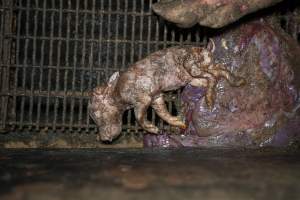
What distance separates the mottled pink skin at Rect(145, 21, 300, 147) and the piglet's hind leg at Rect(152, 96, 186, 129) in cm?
13

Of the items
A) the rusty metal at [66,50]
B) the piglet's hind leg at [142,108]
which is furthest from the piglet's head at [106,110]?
the rusty metal at [66,50]

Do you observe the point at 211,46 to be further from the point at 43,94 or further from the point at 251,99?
the point at 43,94

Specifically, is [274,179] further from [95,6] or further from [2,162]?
[95,6]

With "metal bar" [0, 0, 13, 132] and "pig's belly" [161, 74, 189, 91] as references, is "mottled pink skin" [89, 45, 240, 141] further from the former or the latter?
"metal bar" [0, 0, 13, 132]

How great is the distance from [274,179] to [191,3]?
5.37 ft

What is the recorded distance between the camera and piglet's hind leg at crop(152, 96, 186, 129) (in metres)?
3.73

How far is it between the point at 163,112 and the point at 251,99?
852mm

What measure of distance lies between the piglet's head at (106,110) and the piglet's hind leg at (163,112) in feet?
1.18

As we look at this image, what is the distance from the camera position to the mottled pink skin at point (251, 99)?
3748mm

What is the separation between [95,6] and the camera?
4.51 m

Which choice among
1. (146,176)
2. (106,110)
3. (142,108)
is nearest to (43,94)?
(106,110)

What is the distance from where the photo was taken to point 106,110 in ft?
12.3

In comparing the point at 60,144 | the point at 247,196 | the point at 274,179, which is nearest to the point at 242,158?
the point at 274,179

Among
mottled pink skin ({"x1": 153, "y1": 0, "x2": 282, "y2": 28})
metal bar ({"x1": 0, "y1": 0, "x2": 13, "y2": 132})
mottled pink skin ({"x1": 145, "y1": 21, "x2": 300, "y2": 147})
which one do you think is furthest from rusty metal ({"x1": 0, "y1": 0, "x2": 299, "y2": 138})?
mottled pink skin ({"x1": 153, "y1": 0, "x2": 282, "y2": 28})
